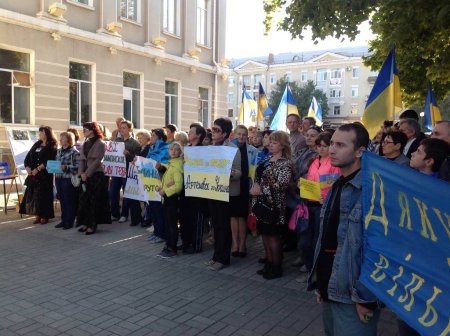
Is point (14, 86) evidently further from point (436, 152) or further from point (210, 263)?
point (436, 152)

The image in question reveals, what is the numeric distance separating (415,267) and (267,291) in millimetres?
3032

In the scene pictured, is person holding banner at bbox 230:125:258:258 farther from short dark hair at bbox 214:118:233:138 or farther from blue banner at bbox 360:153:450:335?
blue banner at bbox 360:153:450:335

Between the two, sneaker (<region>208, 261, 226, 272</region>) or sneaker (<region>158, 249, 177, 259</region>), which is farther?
sneaker (<region>158, 249, 177, 259</region>)

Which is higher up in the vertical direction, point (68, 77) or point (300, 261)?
point (68, 77)

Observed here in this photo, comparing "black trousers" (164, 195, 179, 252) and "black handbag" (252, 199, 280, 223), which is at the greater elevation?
"black handbag" (252, 199, 280, 223)

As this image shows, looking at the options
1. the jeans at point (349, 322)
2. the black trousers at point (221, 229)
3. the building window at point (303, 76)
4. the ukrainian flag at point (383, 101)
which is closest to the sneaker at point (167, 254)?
the black trousers at point (221, 229)

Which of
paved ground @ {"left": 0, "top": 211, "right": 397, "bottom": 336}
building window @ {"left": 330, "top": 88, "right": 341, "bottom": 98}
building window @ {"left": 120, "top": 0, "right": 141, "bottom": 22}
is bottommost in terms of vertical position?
paved ground @ {"left": 0, "top": 211, "right": 397, "bottom": 336}

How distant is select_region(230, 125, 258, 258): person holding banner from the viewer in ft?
21.0

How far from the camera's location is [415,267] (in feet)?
7.79

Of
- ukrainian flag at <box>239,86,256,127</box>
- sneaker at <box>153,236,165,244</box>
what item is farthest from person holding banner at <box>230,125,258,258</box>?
ukrainian flag at <box>239,86,256,127</box>

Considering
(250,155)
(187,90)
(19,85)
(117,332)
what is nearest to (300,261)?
(250,155)

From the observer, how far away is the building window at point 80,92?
52.0 ft

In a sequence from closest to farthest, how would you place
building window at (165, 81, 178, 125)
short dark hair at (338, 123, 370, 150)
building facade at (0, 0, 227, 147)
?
1. short dark hair at (338, 123, 370, 150)
2. building facade at (0, 0, 227, 147)
3. building window at (165, 81, 178, 125)

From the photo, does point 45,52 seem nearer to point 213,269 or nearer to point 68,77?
point 68,77
